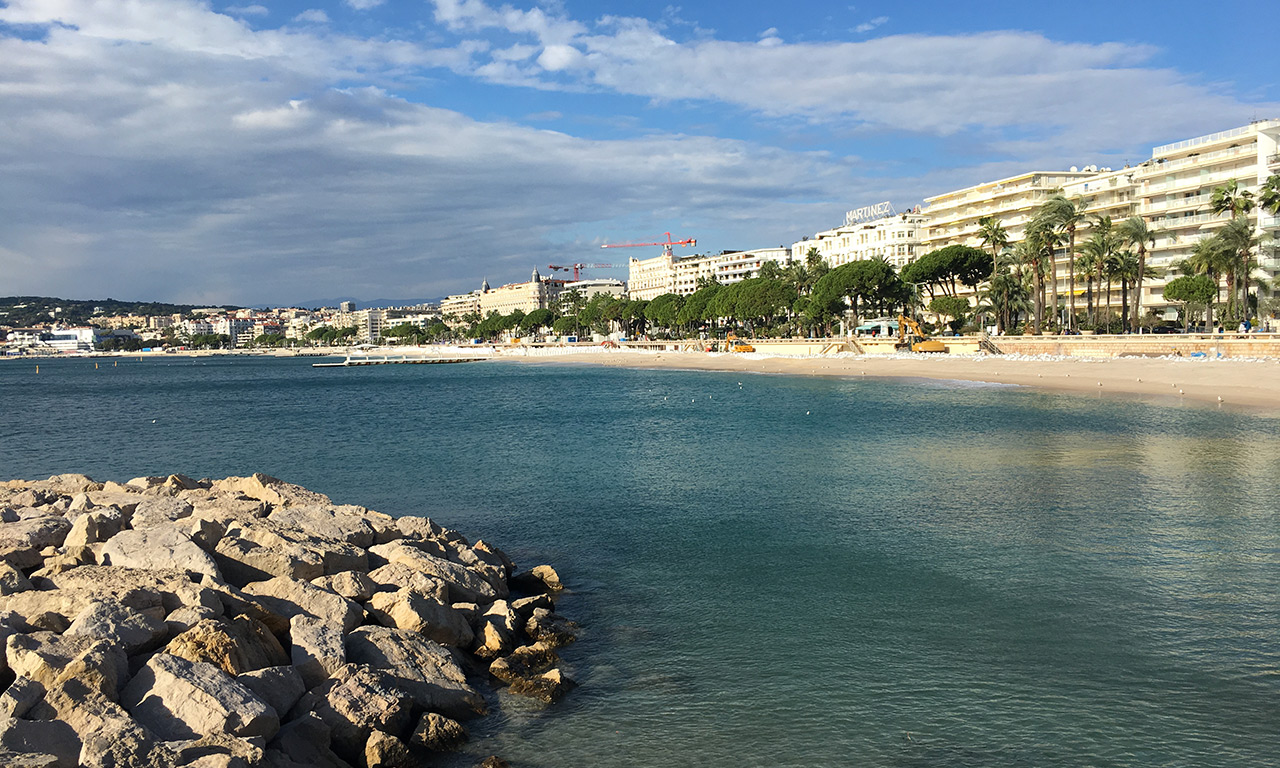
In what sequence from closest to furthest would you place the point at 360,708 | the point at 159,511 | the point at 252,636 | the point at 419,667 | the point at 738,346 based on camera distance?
the point at 360,708 < the point at 252,636 < the point at 419,667 < the point at 159,511 < the point at 738,346

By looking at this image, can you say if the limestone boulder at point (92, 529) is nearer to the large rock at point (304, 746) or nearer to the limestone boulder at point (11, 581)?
the limestone boulder at point (11, 581)

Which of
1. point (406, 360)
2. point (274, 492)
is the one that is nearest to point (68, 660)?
point (274, 492)

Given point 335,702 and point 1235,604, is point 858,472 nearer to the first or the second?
point 1235,604

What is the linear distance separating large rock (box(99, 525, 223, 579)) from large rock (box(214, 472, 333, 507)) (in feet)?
12.5

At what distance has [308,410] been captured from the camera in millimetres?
49469

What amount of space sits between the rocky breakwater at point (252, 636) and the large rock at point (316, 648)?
2 cm

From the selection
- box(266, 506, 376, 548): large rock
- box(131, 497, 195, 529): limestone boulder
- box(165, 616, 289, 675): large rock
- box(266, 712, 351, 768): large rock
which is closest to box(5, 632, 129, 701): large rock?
box(165, 616, 289, 675): large rock

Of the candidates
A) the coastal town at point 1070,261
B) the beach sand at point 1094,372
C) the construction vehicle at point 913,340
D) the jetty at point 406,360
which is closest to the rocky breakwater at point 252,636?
the beach sand at point 1094,372

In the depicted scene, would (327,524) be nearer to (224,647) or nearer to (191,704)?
(224,647)

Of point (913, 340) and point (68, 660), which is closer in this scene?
point (68, 660)

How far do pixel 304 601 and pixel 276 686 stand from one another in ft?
6.86

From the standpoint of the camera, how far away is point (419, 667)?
8.88 meters

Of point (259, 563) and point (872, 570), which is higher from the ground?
point (259, 563)

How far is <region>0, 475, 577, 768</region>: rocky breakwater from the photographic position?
6.62 meters
